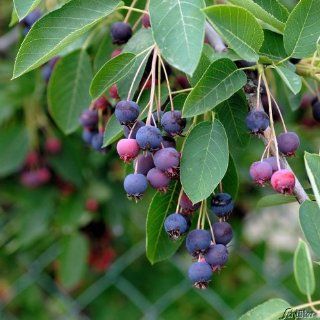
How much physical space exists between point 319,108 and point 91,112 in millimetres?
356

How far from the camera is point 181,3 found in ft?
2.67

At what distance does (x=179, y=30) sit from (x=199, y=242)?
0.27 metres

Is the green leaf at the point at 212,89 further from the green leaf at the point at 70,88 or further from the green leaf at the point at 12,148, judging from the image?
the green leaf at the point at 12,148

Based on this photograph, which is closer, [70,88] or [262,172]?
[262,172]

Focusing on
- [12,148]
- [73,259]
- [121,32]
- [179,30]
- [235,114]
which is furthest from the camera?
[73,259]

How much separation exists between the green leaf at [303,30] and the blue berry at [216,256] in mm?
252

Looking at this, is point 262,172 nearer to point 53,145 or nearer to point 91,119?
point 91,119

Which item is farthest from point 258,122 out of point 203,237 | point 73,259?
point 73,259

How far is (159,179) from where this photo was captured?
0.87 metres

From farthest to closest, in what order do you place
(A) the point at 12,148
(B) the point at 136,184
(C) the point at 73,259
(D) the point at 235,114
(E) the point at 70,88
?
(C) the point at 73,259 < (A) the point at 12,148 < (E) the point at 70,88 < (D) the point at 235,114 < (B) the point at 136,184

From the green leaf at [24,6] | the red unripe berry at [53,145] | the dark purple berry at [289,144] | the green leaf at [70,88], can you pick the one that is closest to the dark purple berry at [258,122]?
the dark purple berry at [289,144]

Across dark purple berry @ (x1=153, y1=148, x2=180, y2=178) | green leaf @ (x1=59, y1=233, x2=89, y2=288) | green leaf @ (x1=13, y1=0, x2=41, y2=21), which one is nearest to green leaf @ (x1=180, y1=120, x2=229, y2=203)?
dark purple berry @ (x1=153, y1=148, x2=180, y2=178)

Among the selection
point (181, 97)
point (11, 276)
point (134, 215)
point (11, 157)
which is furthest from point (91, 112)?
point (11, 276)

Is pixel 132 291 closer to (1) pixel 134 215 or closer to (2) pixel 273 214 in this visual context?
(1) pixel 134 215
